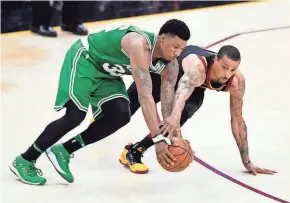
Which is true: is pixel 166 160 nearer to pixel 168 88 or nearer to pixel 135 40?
pixel 168 88

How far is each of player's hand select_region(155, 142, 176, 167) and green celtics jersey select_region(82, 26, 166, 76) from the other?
0.54 metres

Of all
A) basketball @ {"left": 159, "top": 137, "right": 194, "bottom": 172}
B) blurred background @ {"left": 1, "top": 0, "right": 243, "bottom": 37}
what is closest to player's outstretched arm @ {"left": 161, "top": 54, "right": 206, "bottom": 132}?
basketball @ {"left": 159, "top": 137, "right": 194, "bottom": 172}

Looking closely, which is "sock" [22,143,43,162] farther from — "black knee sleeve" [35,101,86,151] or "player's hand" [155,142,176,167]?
"player's hand" [155,142,176,167]

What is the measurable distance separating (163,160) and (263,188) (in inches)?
33.7

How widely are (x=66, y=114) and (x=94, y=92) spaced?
0.23 m

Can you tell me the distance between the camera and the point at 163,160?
4.12 meters

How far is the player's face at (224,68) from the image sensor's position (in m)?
4.36

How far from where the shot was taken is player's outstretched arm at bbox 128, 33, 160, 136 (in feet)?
13.3

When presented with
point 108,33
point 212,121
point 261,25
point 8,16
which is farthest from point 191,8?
point 108,33

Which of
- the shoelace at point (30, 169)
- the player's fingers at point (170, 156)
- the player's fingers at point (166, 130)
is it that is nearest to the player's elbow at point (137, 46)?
the player's fingers at point (166, 130)

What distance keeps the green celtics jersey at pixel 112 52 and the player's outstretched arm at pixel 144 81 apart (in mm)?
178

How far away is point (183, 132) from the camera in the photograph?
5.70 metres

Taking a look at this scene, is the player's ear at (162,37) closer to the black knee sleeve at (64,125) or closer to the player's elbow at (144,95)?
the player's elbow at (144,95)

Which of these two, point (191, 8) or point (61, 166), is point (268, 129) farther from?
point (191, 8)
